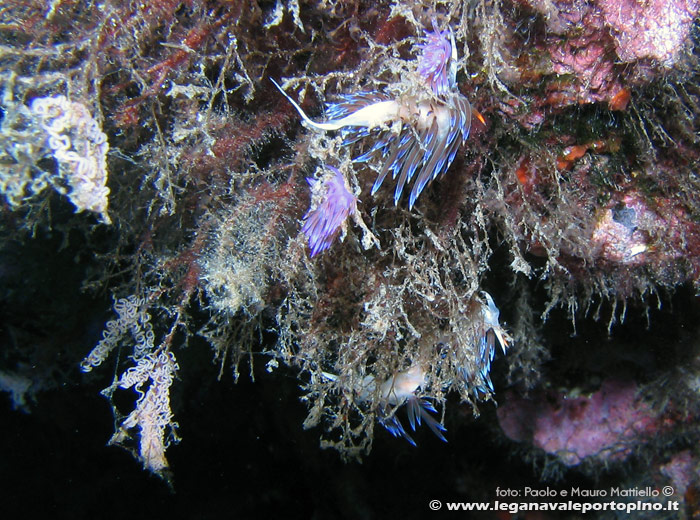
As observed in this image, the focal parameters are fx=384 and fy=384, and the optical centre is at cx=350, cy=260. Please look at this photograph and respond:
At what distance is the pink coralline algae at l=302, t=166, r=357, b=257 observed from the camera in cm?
150

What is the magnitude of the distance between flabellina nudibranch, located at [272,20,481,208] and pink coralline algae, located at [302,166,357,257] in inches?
4.6

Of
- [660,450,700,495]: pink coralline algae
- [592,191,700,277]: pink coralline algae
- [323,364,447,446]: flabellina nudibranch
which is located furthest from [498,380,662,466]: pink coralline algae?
[592,191,700,277]: pink coralline algae

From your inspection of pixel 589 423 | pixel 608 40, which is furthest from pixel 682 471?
pixel 608 40

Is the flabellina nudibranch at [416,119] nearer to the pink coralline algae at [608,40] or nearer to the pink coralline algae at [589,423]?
the pink coralline algae at [608,40]

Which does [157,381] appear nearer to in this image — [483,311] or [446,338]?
[446,338]

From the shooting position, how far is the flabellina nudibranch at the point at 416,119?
1373 millimetres

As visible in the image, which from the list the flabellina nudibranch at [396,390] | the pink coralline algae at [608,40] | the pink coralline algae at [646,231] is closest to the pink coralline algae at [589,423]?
the flabellina nudibranch at [396,390]

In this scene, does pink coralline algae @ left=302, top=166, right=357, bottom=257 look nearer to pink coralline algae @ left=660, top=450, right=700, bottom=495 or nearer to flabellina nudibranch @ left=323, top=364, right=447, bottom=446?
flabellina nudibranch @ left=323, top=364, right=447, bottom=446

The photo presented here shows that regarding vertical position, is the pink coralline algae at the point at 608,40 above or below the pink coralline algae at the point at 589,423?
above

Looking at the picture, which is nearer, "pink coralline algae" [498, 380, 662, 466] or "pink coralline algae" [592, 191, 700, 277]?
"pink coralline algae" [592, 191, 700, 277]

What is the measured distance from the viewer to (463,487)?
16.9 ft

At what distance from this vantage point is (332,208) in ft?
4.97

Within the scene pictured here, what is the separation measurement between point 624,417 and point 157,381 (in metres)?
4.25

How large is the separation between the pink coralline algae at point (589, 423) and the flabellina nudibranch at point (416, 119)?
354cm
